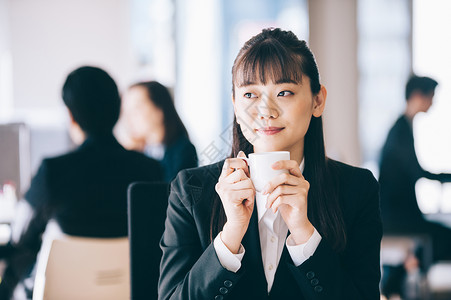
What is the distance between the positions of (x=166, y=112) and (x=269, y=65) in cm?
169

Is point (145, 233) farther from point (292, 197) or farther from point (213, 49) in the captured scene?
point (213, 49)

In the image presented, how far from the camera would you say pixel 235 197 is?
33.6 inches

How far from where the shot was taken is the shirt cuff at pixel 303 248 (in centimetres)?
89

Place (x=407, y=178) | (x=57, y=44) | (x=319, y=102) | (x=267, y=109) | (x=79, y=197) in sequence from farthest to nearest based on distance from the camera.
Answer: (x=57, y=44) < (x=407, y=178) < (x=79, y=197) < (x=319, y=102) < (x=267, y=109)

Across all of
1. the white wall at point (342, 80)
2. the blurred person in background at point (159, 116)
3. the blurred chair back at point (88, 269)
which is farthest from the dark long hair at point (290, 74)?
the white wall at point (342, 80)

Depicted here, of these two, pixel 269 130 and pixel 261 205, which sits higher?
pixel 269 130

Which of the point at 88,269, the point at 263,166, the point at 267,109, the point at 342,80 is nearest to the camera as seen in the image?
the point at 263,166

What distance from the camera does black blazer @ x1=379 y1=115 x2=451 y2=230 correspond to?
3107 millimetres

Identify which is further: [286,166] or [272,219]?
[272,219]

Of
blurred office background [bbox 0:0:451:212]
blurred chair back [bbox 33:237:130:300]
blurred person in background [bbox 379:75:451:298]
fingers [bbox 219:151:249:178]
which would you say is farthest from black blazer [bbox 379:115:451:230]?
fingers [bbox 219:151:249:178]

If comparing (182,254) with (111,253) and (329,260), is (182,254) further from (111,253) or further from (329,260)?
(111,253)

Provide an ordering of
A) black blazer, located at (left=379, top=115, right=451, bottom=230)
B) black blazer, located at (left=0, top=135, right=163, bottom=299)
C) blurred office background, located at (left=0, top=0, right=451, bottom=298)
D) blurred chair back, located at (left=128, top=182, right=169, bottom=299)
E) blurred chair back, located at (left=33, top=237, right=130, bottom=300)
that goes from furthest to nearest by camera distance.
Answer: blurred office background, located at (left=0, top=0, right=451, bottom=298) < black blazer, located at (left=379, top=115, right=451, bottom=230) < black blazer, located at (left=0, top=135, right=163, bottom=299) < blurred chair back, located at (left=33, top=237, right=130, bottom=300) < blurred chair back, located at (left=128, top=182, right=169, bottom=299)

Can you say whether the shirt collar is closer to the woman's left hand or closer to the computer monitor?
the woman's left hand

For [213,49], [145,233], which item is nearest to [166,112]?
[145,233]
